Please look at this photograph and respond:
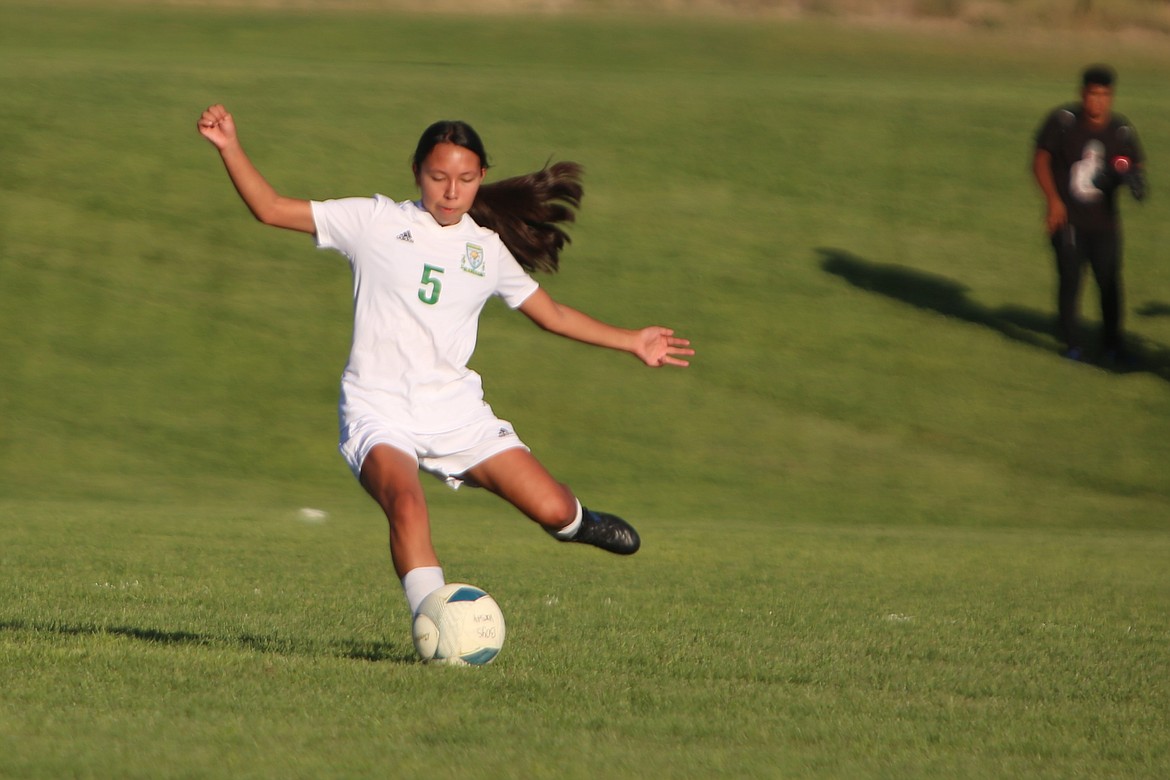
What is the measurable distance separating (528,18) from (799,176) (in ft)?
41.3

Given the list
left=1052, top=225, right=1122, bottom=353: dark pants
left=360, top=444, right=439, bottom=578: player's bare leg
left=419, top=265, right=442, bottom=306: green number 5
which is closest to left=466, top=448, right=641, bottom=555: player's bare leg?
left=360, top=444, right=439, bottom=578: player's bare leg

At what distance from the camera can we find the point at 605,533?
22.1 feet

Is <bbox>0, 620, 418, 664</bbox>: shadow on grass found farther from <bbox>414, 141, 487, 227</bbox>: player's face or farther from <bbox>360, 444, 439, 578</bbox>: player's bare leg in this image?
<bbox>414, 141, 487, 227</bbox>: player's face

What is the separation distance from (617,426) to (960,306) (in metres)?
5.33

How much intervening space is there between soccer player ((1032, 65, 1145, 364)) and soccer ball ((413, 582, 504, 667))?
11136 mm

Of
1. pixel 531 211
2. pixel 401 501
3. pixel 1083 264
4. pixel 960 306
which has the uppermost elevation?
pixel 531 211

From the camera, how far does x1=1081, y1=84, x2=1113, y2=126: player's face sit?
15.5 m

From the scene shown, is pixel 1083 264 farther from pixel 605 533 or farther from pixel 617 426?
pixel 605 533

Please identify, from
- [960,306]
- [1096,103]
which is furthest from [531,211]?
[960,306]

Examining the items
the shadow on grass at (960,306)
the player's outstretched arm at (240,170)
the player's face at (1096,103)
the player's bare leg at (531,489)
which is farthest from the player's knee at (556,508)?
the shadow on grass at (960,306)

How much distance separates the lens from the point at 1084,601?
9.18m

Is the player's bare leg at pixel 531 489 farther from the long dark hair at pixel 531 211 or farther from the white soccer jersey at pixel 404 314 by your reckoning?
the long dark hair at pixel 531 211

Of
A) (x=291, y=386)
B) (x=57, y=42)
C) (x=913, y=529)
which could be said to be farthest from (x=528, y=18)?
(x=913, y=529)

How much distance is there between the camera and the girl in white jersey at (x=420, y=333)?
19.3ft
